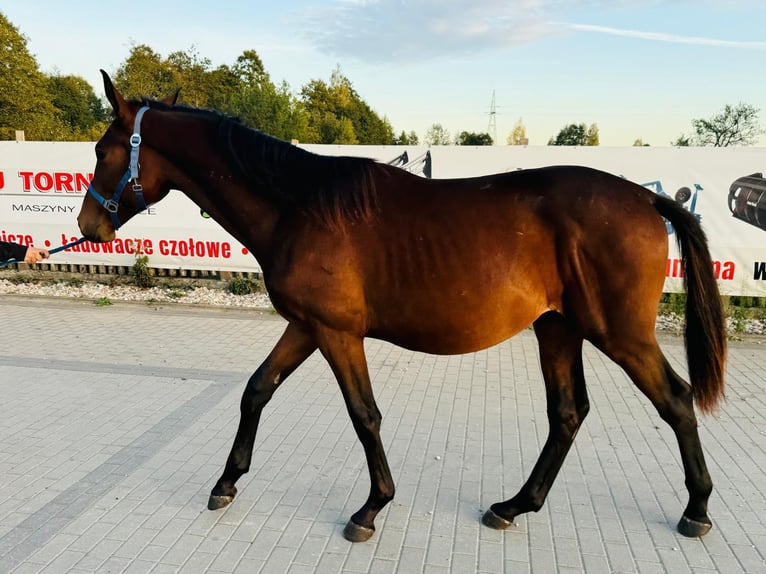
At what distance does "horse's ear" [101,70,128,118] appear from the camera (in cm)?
255

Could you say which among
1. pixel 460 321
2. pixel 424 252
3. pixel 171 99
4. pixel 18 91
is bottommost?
pixel 460 321

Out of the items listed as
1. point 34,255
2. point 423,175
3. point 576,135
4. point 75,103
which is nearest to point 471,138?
point 576,135

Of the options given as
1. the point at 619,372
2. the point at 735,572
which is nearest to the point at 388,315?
the point at 735,572

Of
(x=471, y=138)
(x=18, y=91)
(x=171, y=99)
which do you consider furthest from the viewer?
(x=471, y=138)

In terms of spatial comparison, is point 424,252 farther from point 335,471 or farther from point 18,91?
point 18,91

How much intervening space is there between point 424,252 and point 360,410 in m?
0.81

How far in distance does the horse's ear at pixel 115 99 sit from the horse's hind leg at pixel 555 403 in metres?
2.33

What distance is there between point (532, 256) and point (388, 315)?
2.33 feet

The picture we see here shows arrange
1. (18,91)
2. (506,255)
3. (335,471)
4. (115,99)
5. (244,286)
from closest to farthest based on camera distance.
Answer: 1. (506,255)
2. (115,99)
3. (335,471)
4. (244,286)
5. (18,91)

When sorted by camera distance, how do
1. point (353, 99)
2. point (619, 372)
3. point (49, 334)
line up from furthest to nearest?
point (353, 99) < point (49, 334) < point (619, 372)

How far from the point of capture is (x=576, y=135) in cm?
5656

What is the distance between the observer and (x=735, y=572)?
2434mm

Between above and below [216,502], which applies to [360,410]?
above

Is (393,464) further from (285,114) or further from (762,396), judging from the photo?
(285,114)
